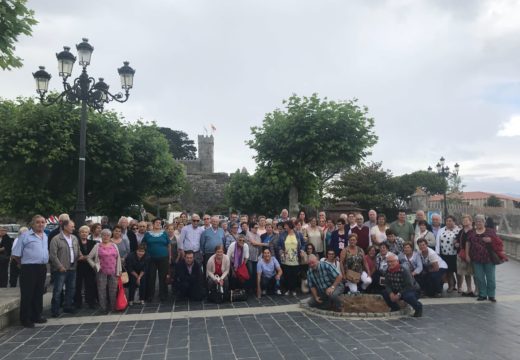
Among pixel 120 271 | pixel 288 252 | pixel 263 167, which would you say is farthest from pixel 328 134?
pixel 120 271

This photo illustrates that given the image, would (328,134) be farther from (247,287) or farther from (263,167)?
(247,287)

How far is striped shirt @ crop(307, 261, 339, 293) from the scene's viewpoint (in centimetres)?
789

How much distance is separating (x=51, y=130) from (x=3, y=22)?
31.3ft

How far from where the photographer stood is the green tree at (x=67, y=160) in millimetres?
15867

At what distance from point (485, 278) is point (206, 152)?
85.5 meters

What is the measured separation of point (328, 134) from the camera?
18672mm

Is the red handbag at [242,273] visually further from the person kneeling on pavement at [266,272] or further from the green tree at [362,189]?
the green tree at [362,189]

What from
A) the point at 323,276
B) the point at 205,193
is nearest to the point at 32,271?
the point at 323,276

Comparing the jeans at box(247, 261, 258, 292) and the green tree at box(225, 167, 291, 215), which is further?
the green tree at box(225, 167, 291, 215)

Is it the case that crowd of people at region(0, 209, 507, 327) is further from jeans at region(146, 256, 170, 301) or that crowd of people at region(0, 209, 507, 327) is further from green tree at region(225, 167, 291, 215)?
green tree at region(225, 167, 291, 215)

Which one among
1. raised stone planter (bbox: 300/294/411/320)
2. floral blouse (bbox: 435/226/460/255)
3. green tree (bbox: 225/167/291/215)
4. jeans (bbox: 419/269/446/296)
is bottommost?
raised stone planter (bbox: 300/294/411/320)

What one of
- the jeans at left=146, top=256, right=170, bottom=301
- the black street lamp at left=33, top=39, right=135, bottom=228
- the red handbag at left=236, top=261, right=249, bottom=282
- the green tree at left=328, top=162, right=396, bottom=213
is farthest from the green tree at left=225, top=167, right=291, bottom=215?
the jeans at left=146, top=256, right=170, bottom=301

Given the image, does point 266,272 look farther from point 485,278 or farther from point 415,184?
point 415,184

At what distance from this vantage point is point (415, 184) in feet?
216
